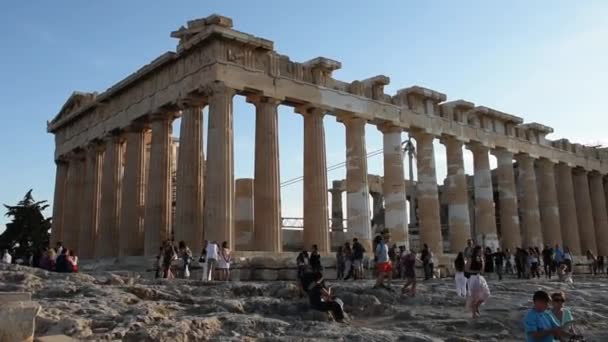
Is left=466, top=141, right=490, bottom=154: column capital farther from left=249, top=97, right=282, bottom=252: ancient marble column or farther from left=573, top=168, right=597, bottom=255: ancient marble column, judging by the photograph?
left=249, top=97, right=282, bottom=252: ancient marble column

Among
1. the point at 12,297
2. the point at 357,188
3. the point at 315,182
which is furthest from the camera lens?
the point at 357,188

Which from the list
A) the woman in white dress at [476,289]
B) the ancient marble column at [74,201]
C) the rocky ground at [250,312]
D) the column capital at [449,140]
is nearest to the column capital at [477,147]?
the column capital at [449,140]

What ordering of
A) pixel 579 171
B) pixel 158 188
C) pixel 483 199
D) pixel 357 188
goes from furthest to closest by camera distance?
pixel 579 171 < pixel 483 199 < pixel 357 188 < pixel 158 188

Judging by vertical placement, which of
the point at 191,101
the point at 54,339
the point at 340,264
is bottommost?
the point at 54,339

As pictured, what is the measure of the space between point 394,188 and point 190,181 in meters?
10.8

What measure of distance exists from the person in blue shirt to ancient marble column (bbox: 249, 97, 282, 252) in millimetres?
19663

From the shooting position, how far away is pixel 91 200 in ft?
114

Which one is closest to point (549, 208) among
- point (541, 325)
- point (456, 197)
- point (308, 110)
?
point (456, 197)

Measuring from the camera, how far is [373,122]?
32594mm

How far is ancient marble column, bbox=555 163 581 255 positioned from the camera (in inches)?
1638

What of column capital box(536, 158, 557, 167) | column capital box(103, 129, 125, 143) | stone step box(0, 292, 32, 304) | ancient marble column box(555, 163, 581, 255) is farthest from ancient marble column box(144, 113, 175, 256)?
ancient marble column box(555, 163, 581, 255)

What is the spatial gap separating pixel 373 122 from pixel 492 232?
10441mm

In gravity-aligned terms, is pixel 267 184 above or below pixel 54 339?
above

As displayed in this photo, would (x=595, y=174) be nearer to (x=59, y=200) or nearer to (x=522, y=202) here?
(x=522, y=202)
